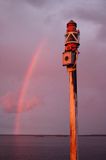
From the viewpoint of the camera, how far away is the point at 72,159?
22.0 feet

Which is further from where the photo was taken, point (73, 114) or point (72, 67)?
point (72, 67)

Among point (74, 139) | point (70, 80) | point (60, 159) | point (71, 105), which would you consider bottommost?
point (74, 139)

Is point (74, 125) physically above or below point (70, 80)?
below

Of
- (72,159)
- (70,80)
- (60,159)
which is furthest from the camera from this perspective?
(60,159)

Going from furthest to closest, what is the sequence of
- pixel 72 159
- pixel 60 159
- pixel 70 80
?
pixel 60 159 → pixel 70 80 → pixel 72 159

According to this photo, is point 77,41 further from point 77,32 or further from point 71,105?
point 71,105

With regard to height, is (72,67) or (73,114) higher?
(72,67)

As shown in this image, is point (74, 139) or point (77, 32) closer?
point (74, 139)

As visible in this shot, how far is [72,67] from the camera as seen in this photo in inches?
287

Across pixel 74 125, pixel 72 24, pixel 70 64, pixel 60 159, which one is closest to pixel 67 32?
pixel 72 24

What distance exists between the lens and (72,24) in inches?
295

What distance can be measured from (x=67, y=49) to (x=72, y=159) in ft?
8.60

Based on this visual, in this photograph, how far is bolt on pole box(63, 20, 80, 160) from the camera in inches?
265

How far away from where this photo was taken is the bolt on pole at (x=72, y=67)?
22.1 feet
